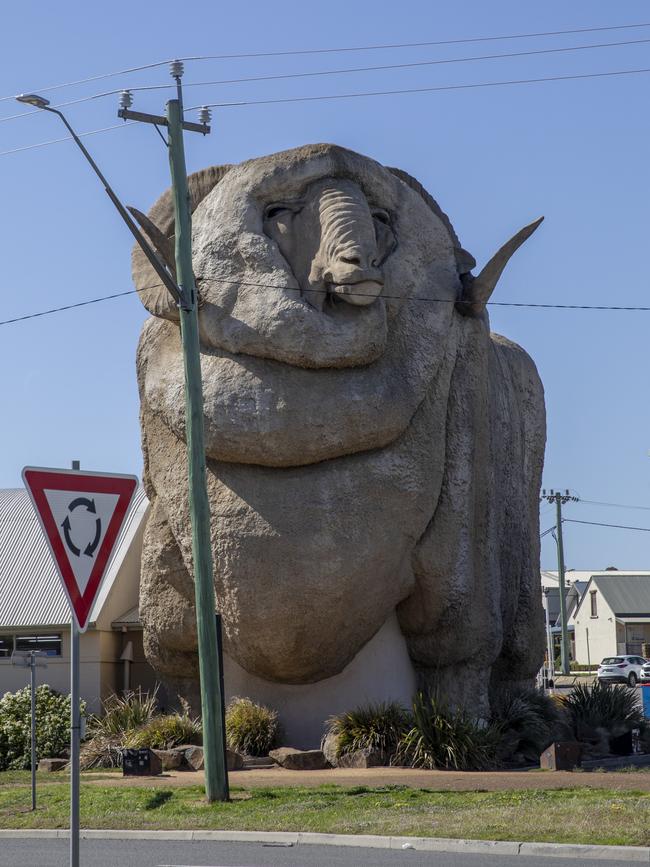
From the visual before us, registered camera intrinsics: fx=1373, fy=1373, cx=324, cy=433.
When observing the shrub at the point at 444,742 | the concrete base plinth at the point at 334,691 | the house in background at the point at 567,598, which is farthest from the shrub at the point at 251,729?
the house in background at the point at 567,598

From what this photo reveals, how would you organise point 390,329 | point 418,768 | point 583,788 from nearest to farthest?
point 583,788
point 418,768
point 390,329

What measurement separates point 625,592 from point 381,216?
48.7 m

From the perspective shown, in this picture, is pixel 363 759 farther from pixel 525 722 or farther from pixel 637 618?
pixel 637 618

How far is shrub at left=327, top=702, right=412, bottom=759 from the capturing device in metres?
18.0

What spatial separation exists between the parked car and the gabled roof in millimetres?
12634

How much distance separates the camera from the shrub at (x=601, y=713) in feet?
69.1

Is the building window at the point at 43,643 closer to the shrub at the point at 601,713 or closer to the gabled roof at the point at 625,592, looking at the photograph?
the shrub at the point at 601,713

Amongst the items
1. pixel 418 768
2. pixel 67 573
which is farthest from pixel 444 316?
pixel 67 573

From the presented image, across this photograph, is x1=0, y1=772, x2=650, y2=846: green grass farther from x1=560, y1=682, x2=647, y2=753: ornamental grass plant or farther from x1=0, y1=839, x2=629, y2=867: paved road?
x1=560, y1=682, x2=647, y2=753: ornamental grass plant

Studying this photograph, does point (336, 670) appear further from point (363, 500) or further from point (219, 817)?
point (219, 817)

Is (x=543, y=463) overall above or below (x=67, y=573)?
above

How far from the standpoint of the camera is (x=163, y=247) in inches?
746

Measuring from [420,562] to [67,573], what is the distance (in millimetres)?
12618

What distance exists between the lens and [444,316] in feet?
64.2
